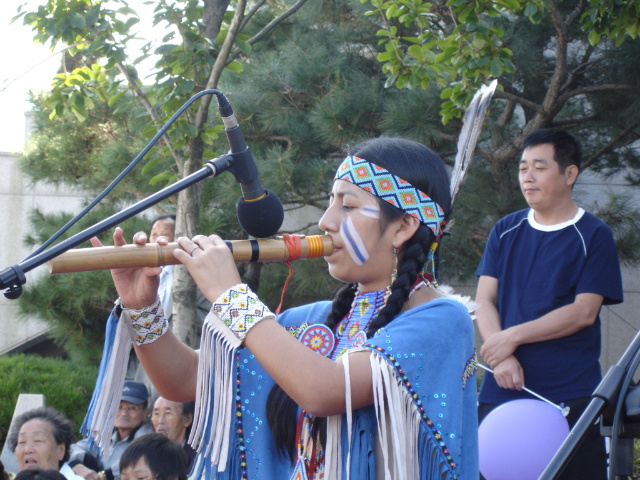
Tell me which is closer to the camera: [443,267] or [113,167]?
[443,267]

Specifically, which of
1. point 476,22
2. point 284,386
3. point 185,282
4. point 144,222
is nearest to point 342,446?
point 284,386

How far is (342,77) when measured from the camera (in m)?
5.71

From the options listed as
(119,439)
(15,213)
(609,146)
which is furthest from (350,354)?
(15,213)

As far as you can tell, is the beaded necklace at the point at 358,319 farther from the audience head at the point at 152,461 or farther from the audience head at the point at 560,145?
the audience head at the point at 152,461

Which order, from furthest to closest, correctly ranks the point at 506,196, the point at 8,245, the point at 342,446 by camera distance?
the point at 8,245 → the point at 506,196 → the point at 342,446

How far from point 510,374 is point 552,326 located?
26 centimetres

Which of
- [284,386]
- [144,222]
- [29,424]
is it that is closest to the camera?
[284,386]

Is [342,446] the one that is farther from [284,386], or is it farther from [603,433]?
[603,433]

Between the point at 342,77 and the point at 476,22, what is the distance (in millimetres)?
1753

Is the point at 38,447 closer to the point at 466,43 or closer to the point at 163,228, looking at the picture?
the point at 163,228

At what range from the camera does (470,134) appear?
2.46 m

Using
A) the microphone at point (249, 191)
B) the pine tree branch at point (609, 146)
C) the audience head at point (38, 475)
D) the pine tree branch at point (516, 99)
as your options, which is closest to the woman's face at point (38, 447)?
the audience head at point (38, 475)

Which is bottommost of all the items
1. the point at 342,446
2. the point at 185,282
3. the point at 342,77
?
the point at 342,446

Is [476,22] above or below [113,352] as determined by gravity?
above
